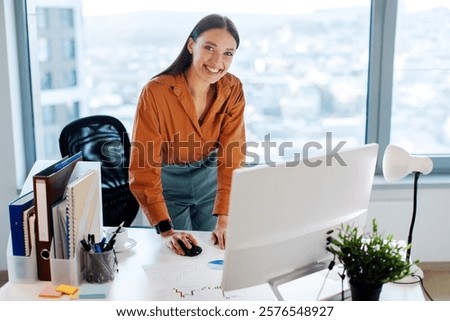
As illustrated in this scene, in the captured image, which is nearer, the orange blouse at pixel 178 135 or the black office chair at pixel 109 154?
the orange blouse at pixel 178 135

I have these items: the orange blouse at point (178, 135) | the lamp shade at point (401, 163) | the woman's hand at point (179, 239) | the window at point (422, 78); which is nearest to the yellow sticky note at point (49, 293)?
the woman's hand at point (179, 239)

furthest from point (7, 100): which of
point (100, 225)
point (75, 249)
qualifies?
point (75, 249)

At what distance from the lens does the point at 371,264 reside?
1475 mm

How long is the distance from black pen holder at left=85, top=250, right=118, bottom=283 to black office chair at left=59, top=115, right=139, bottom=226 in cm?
100

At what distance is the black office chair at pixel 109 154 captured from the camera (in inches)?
107

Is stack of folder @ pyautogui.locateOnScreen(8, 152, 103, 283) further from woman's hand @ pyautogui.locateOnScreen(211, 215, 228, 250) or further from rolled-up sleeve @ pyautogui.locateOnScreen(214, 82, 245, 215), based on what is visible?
rolled-up sleeve @ pyautogui.locateOnScreen(214, 82, 245, 215)

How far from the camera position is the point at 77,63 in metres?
3.38

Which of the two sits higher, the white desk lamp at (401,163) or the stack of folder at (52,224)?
the white desk lamp at (401,163)

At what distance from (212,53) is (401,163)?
89 cm

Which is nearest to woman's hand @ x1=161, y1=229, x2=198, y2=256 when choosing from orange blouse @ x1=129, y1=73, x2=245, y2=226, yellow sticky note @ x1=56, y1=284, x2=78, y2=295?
orange blouse @ x1=129, y1=73, x2=245, y2=226

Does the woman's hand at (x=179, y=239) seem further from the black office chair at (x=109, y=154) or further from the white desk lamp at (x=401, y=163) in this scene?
the black office chair at (x=109, y=154)

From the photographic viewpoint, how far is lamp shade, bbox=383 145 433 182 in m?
1.80

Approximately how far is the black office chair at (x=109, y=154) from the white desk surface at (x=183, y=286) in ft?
2.85
